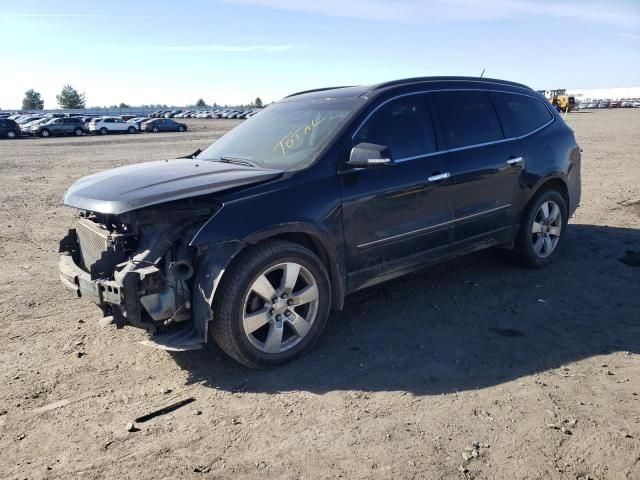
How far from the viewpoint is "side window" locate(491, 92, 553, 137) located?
5.39m

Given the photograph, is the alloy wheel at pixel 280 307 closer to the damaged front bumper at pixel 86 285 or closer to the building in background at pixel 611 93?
the damaged front bumper at pixel 86 285

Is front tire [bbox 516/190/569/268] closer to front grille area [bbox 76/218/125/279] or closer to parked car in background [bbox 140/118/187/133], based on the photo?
front grille area [bbox 76/218/125/279]

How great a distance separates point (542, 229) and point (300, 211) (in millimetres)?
3192

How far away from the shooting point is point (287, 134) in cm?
453

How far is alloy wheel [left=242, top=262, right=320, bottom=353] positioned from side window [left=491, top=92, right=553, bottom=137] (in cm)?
288

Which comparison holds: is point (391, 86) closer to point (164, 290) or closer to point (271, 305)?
point (271, 305)

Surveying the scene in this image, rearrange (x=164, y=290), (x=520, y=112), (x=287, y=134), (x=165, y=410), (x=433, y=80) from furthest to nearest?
(x=520, y=112), (x=433, y=80), (x=287, y=134), (x=164, y=290), (x=165, y=410)

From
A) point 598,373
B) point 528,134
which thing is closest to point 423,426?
point 598,373

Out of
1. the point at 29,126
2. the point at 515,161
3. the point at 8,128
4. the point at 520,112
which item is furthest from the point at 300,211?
the point at 29,126

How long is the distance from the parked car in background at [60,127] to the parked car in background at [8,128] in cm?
186

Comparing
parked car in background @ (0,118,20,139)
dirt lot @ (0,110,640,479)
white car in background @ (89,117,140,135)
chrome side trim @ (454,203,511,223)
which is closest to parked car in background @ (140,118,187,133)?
white car in background @ (89,117,140,135)

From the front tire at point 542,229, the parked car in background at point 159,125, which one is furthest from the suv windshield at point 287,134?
the parked car in background at point 159,125

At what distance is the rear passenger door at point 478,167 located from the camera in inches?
189

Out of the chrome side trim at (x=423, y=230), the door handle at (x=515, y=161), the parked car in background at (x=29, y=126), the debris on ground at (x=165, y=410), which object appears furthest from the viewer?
the parked car in background at (x=29, y=126)
